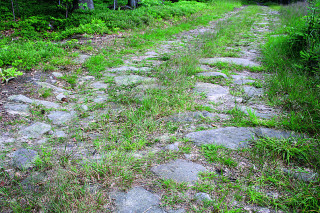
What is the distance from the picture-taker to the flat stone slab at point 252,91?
2.78 metres

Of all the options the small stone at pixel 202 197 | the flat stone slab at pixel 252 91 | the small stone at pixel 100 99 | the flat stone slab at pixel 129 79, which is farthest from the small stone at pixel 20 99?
the flat stone slab at pixel 252 91

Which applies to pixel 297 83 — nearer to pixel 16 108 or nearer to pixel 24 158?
pixel 24 158

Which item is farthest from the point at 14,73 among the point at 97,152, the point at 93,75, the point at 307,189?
the point at 307,189

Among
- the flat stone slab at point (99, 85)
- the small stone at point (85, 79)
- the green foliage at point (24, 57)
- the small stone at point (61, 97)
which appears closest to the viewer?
the small stone at point (61, 97)

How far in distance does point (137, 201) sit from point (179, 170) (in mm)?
390

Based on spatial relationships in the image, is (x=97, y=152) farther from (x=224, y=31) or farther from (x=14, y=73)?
(x=224, y=31)

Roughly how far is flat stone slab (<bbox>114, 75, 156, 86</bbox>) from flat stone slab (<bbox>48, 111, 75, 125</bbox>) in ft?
3.40

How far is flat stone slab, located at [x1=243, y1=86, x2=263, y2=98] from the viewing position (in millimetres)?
A: 2779

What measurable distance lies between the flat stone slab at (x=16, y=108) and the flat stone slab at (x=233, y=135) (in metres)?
1.89

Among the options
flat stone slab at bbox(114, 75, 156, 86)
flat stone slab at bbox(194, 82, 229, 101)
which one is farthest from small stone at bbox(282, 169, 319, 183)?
flat stone slab at bbox(114, 75, 156, 86)

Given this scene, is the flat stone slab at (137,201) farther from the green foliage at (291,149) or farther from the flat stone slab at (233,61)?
the flat stone slab at (233,61)

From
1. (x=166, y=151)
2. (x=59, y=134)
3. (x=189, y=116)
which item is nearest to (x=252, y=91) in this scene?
(x=189, y=116)

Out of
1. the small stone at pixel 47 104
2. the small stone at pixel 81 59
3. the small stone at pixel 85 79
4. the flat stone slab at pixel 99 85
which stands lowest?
the small stone at pixel 47 104

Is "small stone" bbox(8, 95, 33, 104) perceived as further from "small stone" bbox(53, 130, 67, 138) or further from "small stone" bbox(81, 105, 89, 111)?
"small stone" bbox(53, 130, 67, 138)
